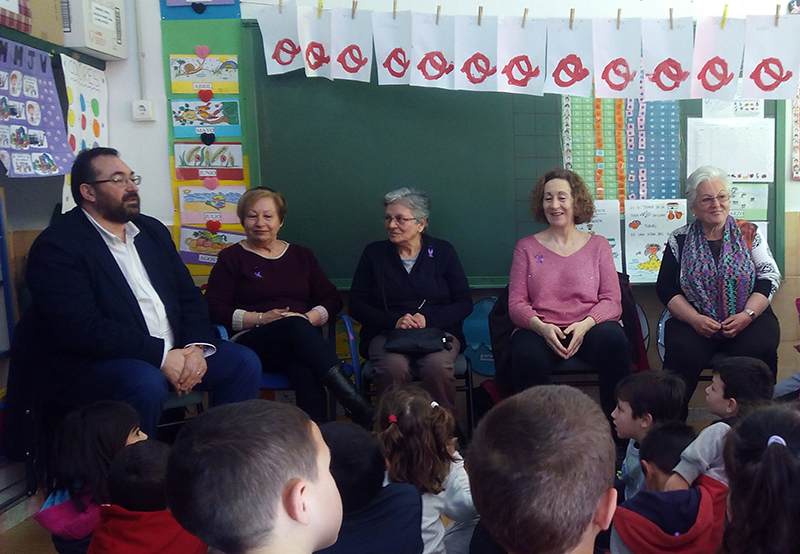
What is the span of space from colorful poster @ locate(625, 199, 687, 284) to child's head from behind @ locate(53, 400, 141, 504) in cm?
252

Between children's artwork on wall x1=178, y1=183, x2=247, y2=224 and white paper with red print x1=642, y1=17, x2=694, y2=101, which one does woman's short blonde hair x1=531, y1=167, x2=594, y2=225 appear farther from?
children's artwork on wall x1=178, y1=183, x2=247, y2=224

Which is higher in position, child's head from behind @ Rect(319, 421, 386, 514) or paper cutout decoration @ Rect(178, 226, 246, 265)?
paper cutout decoration @ Rect(178, 226, 246, 265)

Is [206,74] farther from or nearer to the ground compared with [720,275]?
farther from the ground

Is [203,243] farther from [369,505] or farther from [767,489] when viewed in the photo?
[767,489]

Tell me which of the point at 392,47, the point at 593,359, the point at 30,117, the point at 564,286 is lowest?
the point at 593,359

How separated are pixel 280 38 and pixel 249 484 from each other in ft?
9.32

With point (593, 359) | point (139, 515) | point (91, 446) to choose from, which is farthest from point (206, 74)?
A: point (139, 515)

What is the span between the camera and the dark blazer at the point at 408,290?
10.3 ft

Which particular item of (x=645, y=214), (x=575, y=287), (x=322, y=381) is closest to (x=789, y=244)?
(x=645, y=214)

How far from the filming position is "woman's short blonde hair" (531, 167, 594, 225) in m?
3.18

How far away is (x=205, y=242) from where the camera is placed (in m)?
3.51

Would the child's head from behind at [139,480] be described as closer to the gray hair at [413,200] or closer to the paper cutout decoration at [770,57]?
the gray hair at [413,200]

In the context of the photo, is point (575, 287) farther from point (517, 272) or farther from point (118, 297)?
point (118, 297)

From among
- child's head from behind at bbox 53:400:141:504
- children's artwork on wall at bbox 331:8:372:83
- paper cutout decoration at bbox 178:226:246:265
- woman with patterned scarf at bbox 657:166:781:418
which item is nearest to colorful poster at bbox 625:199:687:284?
woman with patterned scarf at bbox 657:166:781:418
